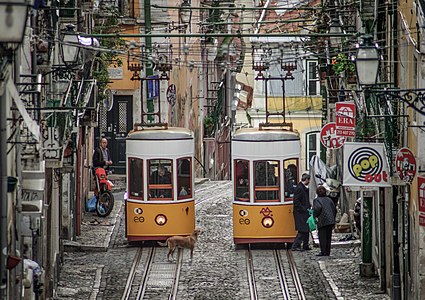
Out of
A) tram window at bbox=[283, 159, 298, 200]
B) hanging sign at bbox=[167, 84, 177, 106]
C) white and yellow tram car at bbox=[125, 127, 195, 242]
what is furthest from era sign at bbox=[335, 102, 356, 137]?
hanging sign at bbox=[167, 84, 177, 106]

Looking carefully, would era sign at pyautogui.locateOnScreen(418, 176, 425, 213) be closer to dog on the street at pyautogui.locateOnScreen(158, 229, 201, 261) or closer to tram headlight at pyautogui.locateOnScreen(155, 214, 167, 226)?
dog on the street at pyautogui.locateOnScreen(158, 229, 201, 261)

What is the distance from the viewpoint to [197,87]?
64312mm

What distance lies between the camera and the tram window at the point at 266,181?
31.5 metres

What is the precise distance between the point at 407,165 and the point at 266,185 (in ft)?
34.1

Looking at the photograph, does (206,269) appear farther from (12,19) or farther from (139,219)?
(12,19)

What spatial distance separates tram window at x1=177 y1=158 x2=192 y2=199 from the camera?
31.9 m

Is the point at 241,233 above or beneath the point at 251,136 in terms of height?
beneath

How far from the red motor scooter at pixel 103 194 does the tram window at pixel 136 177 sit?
405 centimetres

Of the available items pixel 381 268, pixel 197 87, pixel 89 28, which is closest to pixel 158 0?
pixel 89 28

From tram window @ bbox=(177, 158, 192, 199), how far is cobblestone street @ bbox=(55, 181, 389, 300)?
1168 millimetres

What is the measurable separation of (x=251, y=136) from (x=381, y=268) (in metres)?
5.68

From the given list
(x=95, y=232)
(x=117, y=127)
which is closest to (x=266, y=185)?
(x=95, y=232)

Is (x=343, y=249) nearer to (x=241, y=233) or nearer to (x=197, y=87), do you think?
(x=241, y=233)

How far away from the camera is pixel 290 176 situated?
3164 cm
